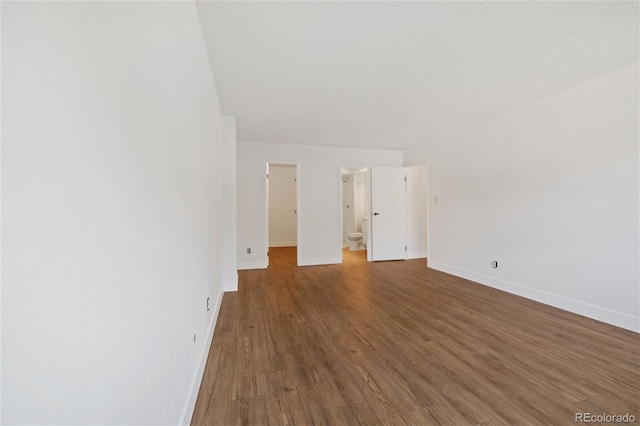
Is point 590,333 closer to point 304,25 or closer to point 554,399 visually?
point 554,399

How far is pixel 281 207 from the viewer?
294 inches

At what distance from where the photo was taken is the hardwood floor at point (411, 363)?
4.69ft

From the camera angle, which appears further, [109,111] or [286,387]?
[286,387]

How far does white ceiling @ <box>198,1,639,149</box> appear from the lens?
1.65 m

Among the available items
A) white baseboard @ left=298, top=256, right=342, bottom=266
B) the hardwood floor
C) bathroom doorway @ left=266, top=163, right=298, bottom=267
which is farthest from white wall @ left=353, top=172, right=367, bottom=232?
the hardwood floor

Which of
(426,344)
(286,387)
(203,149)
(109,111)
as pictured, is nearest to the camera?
(109,111)

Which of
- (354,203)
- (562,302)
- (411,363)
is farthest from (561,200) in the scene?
(354,203)

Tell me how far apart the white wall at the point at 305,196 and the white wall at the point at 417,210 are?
973 mm

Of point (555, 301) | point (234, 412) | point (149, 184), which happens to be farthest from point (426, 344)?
point (149, 184)

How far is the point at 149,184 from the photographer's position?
86 centimetres

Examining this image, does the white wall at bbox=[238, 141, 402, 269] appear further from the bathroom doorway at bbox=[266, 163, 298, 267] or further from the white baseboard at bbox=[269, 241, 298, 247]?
the white baseboard at bbox=[269, 241, 298, 247]

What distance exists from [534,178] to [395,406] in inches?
117

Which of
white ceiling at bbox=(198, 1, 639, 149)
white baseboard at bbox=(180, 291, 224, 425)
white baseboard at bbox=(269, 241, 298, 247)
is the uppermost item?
white ceiling at bbox=(198, 1, 639, 149)

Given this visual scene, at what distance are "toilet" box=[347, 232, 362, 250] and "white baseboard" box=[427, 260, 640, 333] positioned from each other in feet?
9.10
